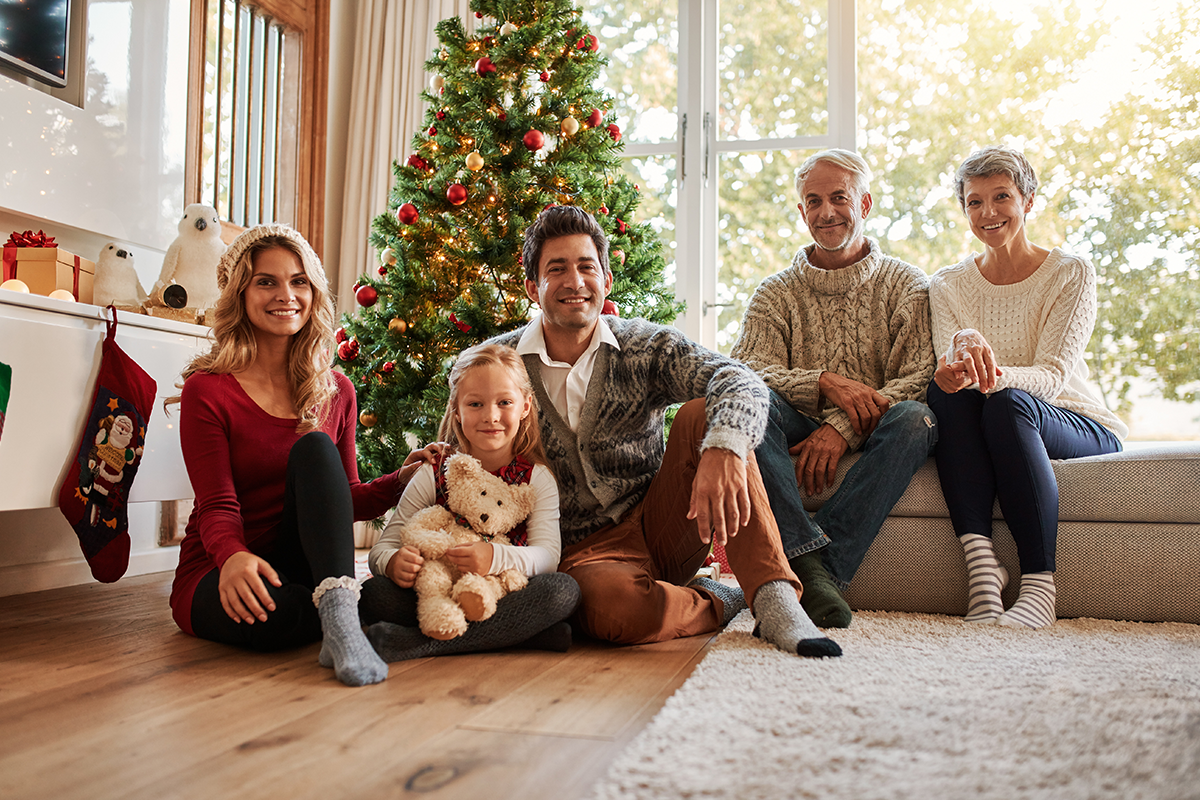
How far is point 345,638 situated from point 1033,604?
1.34 metres

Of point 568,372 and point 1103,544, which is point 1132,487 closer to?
point 1103,544

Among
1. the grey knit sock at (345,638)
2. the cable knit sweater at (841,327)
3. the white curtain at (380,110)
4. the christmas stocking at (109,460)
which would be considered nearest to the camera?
the grey knit sock at (345,638)

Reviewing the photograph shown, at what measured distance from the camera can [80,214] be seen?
8.04 ft

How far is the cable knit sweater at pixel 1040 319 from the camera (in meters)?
2.05

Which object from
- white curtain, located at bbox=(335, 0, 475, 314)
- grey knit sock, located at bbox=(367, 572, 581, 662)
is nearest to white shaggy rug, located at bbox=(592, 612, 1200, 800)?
grey knit sock, located at bbox=(367, 572, 581, 662)

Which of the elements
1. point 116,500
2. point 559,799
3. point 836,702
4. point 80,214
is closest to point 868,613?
point 836,702

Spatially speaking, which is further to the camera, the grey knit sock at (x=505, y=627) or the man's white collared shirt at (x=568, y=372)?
the man's white collared shirt at (x=568, y=372)

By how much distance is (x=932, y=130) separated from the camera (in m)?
3.84

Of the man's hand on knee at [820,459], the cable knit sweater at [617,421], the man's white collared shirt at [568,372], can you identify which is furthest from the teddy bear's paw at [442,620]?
the man's hand on knee at [820,459]

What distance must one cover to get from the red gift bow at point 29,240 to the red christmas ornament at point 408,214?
1.03 metres

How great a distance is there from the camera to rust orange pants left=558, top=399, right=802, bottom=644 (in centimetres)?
159

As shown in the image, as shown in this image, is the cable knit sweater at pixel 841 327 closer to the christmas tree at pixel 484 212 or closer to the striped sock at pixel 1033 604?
the striped sock at pixel 1033 604

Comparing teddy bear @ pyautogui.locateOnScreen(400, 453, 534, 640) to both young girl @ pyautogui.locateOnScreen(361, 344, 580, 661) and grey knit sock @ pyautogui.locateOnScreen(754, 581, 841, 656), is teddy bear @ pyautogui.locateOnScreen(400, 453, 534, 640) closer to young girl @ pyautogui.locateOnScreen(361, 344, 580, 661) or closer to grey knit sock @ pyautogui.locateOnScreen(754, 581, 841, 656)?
young girl @ pyautogui.locateOnScreen(361, 344, 580, 661)

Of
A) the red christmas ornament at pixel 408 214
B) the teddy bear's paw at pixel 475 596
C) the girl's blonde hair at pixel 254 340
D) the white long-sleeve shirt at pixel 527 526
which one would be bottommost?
the teddy bear's paw at pixel 475 596
